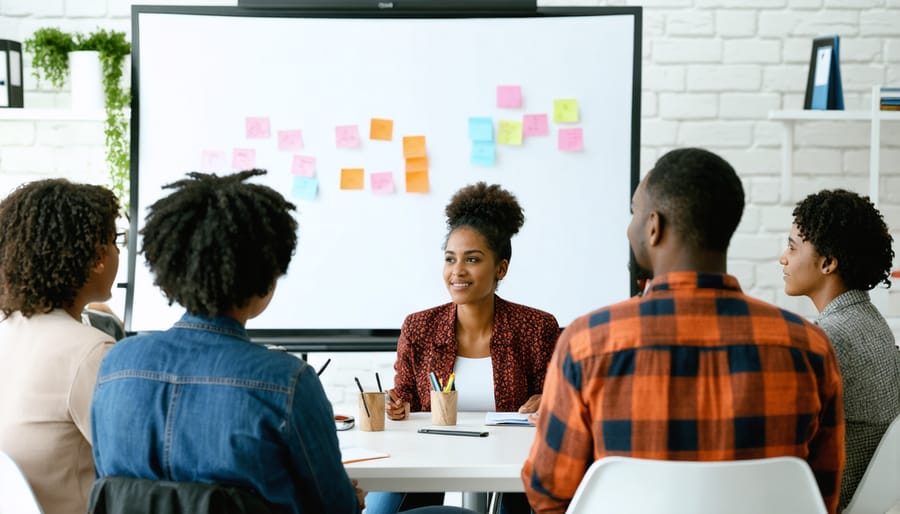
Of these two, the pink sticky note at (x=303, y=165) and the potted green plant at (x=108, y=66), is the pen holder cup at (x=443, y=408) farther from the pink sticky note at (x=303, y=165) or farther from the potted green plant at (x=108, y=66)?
the potted green plant at (x=108, y=66)

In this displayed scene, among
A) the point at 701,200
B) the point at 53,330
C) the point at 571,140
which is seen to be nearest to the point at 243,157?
the point at 571,140

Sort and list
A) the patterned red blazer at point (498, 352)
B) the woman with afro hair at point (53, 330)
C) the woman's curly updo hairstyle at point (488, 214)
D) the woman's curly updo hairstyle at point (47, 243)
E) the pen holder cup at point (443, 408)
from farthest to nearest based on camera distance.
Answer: the woman's curly updo hairstyle at point (488, 214)
the patterned red blazer at point (498, 352)
the pen holder cup at point (443, 408)
the woman's curly updo hairstyle at point (47, 243)
the woman with afro hair at point (53, 330)

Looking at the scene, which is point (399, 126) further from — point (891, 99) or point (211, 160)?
point (891, 99)

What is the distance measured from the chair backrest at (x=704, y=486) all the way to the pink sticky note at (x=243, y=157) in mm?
2013

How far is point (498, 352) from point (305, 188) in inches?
37.8

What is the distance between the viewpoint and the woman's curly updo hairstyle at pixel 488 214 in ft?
8.20

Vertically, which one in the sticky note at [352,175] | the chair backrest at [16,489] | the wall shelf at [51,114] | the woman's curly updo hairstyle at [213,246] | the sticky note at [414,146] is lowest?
the chair backrest at [16,489]

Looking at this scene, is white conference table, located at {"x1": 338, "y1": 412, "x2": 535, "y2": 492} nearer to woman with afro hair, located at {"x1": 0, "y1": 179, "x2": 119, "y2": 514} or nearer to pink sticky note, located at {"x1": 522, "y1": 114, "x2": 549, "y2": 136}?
woman with afro hair, located at {"x1": 0, "y1": 179, "x2": 119, "y2": 514}

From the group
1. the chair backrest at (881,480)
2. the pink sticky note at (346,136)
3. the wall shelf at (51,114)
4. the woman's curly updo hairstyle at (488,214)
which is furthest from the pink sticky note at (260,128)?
the chair backrest at (881,480)

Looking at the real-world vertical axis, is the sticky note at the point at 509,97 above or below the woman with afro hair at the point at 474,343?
above

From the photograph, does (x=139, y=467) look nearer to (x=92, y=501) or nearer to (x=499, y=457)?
(x=92, y=501)

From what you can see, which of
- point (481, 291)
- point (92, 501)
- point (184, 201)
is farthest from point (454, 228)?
point (92, 501)

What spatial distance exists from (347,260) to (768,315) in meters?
1.87

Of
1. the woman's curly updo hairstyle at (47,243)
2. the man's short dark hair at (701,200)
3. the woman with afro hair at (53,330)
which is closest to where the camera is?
the man's short dark hair at (701,200)
